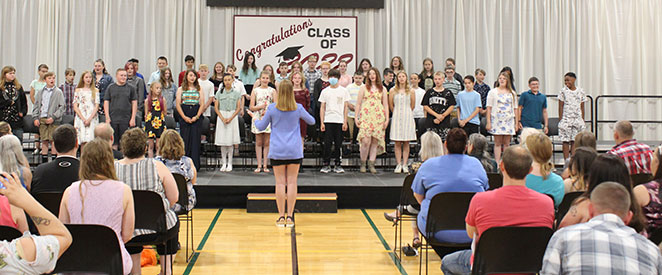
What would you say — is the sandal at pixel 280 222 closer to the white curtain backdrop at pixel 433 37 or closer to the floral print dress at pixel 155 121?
the floral print dress at pixel 155 121

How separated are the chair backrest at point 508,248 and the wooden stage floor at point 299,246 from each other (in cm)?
173

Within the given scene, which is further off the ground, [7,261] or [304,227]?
[7,261]

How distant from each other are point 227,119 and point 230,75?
620mm

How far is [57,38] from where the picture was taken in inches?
468

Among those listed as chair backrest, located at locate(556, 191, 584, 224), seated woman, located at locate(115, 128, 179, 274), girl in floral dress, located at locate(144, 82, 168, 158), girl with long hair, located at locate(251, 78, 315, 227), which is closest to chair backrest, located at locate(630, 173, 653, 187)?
chair backrest, located at locate(556, 191, 584, 224)

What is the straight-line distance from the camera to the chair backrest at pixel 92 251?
2.68 metres

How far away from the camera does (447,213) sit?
3.76 m

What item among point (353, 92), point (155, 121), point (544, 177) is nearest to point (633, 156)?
point (544, 177)

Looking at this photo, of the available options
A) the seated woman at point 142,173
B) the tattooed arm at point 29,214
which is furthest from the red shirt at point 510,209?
the seated woman at point 142,173

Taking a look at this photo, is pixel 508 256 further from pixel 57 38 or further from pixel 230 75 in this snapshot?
pixel 57 38

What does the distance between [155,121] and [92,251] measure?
5.68 metres

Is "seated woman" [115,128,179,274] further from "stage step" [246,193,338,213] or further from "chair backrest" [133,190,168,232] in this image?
"stage step" [246,193,338,213]

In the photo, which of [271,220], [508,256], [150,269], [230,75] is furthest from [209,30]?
[508,256]

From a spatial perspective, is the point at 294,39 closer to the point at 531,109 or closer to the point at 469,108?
the point at 469,108
